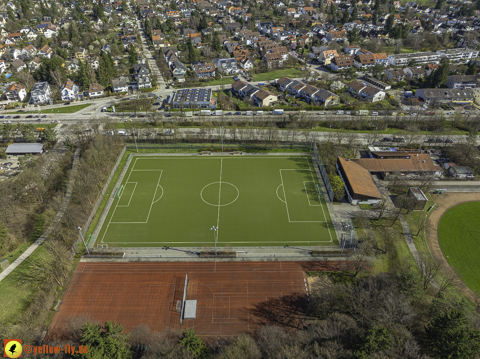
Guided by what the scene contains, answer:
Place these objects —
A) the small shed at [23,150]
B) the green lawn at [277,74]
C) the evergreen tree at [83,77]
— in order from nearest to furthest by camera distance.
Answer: the small shed at [23,150] → the evergreen tree at [83,77] → the green lawn at [277,74]

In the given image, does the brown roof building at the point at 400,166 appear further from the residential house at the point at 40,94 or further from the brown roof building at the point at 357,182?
the residential house at the point at 40,94

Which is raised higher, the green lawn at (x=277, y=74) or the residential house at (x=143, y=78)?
the residential house at (x=143, y=78)

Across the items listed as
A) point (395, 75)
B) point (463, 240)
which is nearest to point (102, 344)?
point (463, 240)

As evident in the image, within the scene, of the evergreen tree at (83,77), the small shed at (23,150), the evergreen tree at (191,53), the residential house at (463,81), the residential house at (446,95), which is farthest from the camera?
the evergreen tree at (191,53)

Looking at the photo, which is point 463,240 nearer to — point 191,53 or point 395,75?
point 395,75

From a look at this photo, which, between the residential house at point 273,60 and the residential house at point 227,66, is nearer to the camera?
the residential house at point 227,66

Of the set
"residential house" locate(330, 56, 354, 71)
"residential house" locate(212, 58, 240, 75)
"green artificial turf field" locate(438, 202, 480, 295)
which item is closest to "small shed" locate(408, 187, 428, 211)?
"green artificial turf field" locate(438, 202, 480, 295)

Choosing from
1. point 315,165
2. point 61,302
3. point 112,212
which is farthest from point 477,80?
point 61,302

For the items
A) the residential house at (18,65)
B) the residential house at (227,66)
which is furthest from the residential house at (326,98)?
the residential house at (18,65)
